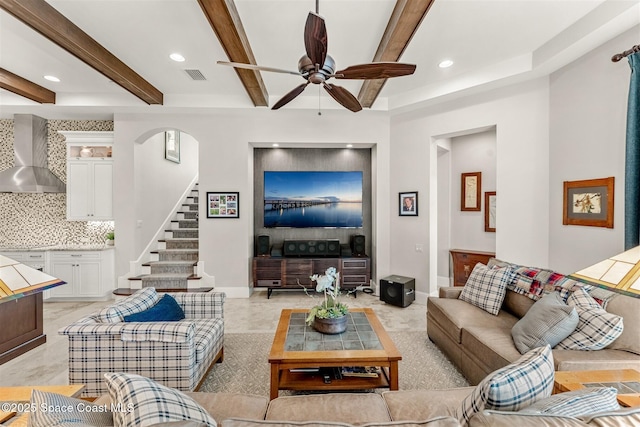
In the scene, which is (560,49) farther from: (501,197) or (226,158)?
(226,158)

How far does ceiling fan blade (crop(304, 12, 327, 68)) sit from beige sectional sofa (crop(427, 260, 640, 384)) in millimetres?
2430

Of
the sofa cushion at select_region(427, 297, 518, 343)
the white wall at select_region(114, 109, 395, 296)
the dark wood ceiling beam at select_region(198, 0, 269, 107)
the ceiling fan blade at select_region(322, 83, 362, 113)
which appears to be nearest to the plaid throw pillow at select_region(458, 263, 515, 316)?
the sofa cushion at select_region(427, 297, 518, 343)

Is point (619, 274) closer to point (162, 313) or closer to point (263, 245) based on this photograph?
point (162, 313)

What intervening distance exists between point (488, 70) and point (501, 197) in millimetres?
1618

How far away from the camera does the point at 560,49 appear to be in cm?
297

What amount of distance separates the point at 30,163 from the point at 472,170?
7441mm

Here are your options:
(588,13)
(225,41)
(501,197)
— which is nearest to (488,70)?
(588,13)

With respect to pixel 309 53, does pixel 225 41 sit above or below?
above

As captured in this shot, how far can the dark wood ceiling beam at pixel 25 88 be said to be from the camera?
3689 millimetres

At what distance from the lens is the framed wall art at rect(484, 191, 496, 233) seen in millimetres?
4766

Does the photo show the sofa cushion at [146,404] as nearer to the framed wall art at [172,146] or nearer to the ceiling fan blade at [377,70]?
the ceiling fan blade at [377,70]

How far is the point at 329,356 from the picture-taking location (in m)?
2.03

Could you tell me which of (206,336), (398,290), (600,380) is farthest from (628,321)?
(206,336)

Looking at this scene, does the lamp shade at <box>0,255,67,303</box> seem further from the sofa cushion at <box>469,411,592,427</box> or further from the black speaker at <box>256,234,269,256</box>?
the black speaker at <box>256,234,269,256</box>
